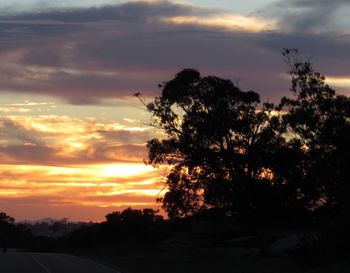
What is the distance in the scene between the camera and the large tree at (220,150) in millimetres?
41344

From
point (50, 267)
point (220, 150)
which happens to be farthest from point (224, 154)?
point (50, 267)

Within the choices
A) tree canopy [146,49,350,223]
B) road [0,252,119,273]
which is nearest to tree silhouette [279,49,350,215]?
tree canopy [146,49,350,223]

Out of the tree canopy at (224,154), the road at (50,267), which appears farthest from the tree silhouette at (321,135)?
the road at (50,267)

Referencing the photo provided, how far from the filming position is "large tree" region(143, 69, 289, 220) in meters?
41.3

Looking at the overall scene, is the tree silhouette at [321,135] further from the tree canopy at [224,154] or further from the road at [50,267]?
the road at [50,267]

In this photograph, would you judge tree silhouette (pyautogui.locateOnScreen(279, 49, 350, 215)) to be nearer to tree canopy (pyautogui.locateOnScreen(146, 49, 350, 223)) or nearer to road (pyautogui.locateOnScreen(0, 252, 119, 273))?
tree canopy (pyautogui.locateOnScreen(146, 49, 350, 223))

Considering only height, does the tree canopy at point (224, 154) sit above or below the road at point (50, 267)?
above

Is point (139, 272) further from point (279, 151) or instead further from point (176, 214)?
point (279, 151)

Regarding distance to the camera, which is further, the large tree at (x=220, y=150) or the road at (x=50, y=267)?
the large tree at (x=220, y=150)

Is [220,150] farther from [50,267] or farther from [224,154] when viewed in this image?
[50,267]

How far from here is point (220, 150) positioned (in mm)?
41562

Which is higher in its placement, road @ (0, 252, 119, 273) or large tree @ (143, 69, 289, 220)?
large tree @ (143, 69, 289, 220)

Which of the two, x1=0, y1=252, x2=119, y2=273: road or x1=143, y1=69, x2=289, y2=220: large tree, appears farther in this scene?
x1=143, y1=69, x2=289, y2=220: large tree

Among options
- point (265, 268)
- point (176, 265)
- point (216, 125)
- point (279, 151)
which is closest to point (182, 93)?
point (216, 125)
